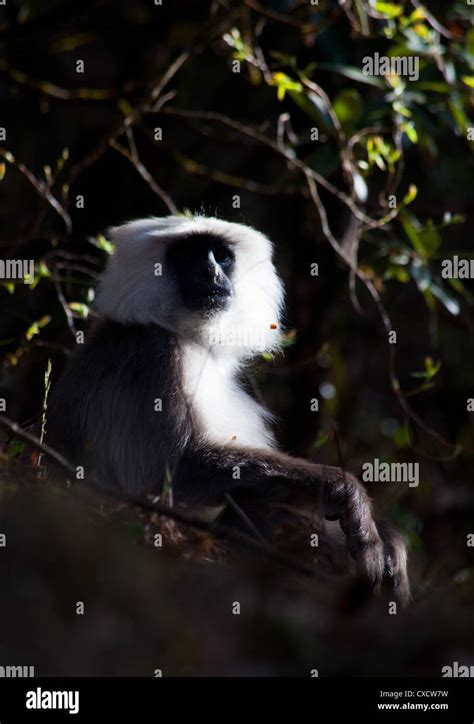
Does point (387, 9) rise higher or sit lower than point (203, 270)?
higher

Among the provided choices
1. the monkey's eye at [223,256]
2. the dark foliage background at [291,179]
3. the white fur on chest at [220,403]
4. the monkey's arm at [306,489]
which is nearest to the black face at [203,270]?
the monkey's eye at [223,256]

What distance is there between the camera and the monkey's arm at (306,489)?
181 inches

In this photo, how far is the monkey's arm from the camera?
4605 millimetres

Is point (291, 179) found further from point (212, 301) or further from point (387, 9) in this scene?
point (212, 301)

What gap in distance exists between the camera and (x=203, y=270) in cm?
554

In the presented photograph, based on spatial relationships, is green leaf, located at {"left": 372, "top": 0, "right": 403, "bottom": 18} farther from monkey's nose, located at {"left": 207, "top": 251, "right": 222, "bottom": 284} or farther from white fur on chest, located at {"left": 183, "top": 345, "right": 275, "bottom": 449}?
white fur on chest, located at {"left": 183, "top": 345, "right": 275, "bottom": 449}

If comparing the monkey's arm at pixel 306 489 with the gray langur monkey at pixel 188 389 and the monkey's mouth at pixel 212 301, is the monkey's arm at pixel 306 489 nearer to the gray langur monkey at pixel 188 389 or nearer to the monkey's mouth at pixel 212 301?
the gray langur monkey at pixel 188 389

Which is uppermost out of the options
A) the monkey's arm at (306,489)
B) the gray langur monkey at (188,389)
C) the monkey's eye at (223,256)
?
the monkey's eye at (223,256)

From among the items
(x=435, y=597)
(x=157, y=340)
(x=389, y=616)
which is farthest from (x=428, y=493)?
(x=389, y=616)

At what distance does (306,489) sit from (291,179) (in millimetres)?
3337

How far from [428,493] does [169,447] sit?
14.7 ft

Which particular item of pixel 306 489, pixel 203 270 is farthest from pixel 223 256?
pixel 306 489

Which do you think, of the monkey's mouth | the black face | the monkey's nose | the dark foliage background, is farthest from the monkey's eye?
the dark foliage background

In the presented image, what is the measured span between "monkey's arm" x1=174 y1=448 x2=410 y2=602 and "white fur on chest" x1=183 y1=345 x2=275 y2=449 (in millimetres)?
189
